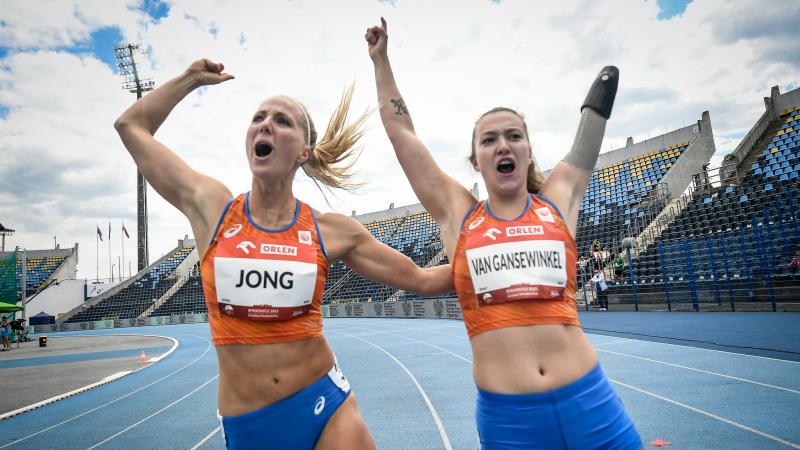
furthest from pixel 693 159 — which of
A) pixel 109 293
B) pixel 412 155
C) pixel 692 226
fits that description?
pixel 109 293

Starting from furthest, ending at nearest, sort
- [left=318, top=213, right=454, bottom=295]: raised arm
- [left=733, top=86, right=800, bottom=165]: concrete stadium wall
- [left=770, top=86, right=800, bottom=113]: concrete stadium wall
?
[left=770, top=86, right=800, bottom=113]: concrete stadium wall, [left=733, top=86, right=800, bottom=165]: concrete stadium wall, [left=318, top=213, right=454, bottom=295]: raised arm

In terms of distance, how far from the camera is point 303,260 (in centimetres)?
196

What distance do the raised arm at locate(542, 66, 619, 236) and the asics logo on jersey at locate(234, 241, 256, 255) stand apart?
136 cm

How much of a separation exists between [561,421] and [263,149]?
167 cm

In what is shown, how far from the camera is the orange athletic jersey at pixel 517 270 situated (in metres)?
1.73

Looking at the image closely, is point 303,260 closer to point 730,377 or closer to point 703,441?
point 703,441

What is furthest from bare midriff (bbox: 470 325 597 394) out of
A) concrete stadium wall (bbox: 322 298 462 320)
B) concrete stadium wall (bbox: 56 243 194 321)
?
concrete stadium wall (bbox: 56 243 194 321)

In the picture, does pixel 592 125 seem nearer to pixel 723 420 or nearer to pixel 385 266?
pixel 385 266

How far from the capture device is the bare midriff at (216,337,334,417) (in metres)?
1.80

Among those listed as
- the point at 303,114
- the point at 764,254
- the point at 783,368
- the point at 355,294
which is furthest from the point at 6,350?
the point at 764,254

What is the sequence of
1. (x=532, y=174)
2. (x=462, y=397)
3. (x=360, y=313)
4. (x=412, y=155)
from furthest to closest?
(x=360, y=313), (x=462, y=397), (x=532, y=174), (x=412, y=155)

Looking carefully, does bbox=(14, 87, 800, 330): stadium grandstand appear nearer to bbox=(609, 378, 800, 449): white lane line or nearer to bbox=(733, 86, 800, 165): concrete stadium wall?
bbox=(733, 86, 800, 165): concrete stadium wall

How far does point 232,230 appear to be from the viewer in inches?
77.3

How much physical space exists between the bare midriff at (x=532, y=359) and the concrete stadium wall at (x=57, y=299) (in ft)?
170
